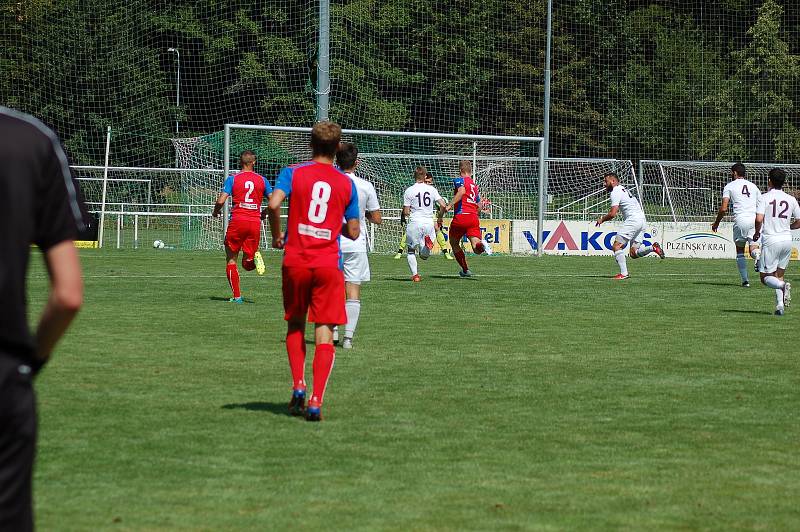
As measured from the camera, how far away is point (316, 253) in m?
8.33

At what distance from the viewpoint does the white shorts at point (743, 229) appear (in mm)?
23141

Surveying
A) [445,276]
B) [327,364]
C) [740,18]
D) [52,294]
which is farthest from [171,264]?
[740,18]

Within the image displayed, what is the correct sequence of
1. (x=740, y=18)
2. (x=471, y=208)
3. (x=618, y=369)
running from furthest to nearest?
1. (x=740, y=18)
2. (x=471, y=208)
3. (x=618, y=369)

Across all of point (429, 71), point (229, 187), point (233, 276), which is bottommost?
point (233, 276)

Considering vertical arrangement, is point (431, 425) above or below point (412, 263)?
below

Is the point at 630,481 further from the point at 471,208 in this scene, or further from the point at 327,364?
the point at 471,208

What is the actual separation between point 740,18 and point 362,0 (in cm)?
3512

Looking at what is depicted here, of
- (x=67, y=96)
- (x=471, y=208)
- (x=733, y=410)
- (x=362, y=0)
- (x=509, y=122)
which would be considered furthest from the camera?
(x=509, y=122)

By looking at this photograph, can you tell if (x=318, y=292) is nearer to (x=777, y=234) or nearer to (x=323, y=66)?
(x=777, y=234)

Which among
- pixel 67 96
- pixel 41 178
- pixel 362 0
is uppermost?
pixel 362 0

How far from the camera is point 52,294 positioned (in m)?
3.15

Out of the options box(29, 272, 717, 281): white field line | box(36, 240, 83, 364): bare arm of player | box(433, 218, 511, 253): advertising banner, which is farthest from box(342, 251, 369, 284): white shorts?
box(433, 218, 511, 253): advertising banner

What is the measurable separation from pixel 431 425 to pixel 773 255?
10.0 metres

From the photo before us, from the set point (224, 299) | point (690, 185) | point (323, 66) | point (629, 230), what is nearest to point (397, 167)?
point (323, 66)
